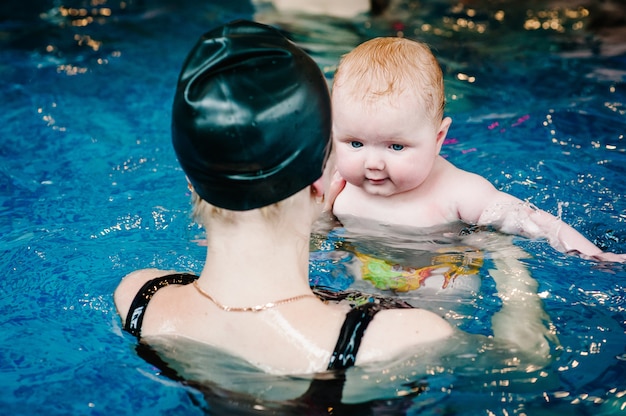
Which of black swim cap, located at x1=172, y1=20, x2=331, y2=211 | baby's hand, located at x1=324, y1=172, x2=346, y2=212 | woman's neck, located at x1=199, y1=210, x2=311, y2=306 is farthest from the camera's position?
baby's hand, located at x1=324, y1=172, x2=346, y2=212

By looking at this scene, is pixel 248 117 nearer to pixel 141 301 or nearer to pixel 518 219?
pixel 141 301

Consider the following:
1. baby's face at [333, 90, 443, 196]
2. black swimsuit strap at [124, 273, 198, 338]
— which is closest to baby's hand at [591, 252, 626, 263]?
baby's face at [333, 90, 443, 196]

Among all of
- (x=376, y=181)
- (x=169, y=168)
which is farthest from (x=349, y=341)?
(x=169, y=168)

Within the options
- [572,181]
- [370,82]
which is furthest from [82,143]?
[572,181]

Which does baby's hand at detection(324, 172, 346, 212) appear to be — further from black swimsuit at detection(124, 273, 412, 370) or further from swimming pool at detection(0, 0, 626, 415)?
black swimsuit at detection(124, 273, 412, 370)

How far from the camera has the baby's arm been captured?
369 cm

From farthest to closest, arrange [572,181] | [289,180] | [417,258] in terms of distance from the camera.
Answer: [572,181], [417,258], [289,180]

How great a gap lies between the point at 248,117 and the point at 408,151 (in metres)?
1.60

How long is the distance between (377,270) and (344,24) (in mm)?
5158

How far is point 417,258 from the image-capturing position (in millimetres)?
3783

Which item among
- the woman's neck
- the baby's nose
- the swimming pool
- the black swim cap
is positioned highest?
the black swim cap

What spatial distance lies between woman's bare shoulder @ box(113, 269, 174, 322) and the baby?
1144 mm

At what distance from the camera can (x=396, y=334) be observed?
2438mm

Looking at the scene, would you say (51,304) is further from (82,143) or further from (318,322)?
(82,143)
